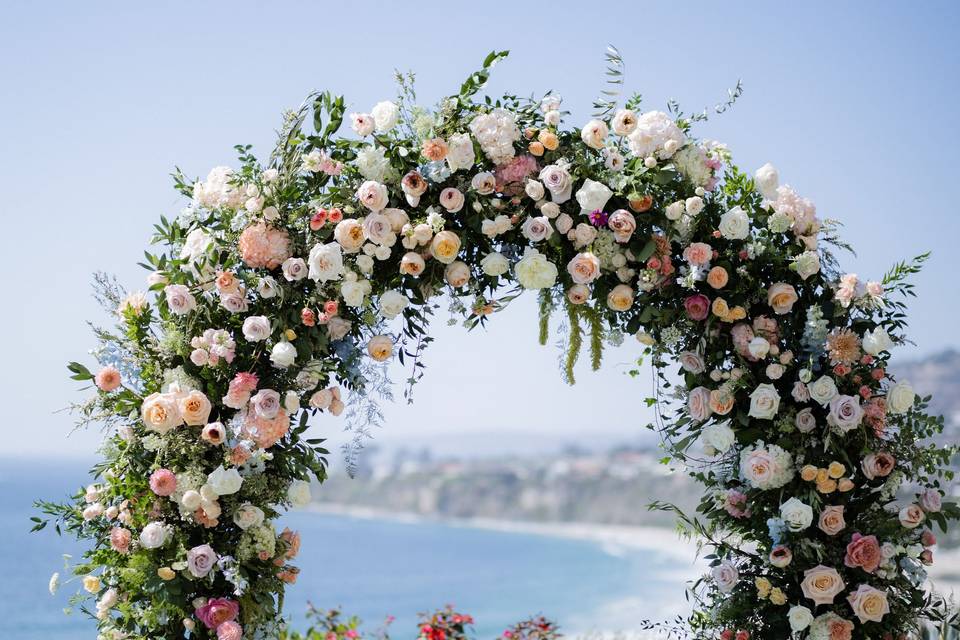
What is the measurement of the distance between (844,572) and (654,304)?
1.23 m

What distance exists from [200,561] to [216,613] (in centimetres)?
19

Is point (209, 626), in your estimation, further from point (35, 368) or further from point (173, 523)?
point (35, 368)

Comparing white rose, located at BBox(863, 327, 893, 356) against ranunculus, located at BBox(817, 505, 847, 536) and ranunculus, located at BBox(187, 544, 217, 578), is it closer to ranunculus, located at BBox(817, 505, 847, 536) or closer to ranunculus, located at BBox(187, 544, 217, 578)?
ranunculus, located at BBox(817, 505, 847, 536)

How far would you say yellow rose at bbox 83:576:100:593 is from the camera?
133 inches

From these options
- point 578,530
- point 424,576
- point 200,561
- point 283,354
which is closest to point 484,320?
point 283,354

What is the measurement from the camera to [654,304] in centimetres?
369

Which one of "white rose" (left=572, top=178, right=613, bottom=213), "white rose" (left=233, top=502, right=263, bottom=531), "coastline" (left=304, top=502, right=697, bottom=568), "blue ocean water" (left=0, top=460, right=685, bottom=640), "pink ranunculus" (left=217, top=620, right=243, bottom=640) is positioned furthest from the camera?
"coastline" (left=304, top=502, right=697, bottom=568)

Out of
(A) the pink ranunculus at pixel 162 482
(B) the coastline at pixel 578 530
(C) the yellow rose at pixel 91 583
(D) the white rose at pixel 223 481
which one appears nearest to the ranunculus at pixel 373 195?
(D) the white rose at pixel 223 481

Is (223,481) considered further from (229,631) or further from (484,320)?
(484,320)

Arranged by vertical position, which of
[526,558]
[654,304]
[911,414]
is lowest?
[526,558]

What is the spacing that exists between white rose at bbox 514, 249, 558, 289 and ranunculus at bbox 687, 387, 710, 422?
72 cm

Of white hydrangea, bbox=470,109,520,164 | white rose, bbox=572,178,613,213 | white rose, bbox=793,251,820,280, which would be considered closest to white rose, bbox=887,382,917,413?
white rose, bbox=793,251,820,280

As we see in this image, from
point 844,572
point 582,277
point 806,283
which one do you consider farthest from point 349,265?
point 844,572

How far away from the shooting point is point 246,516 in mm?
3381
